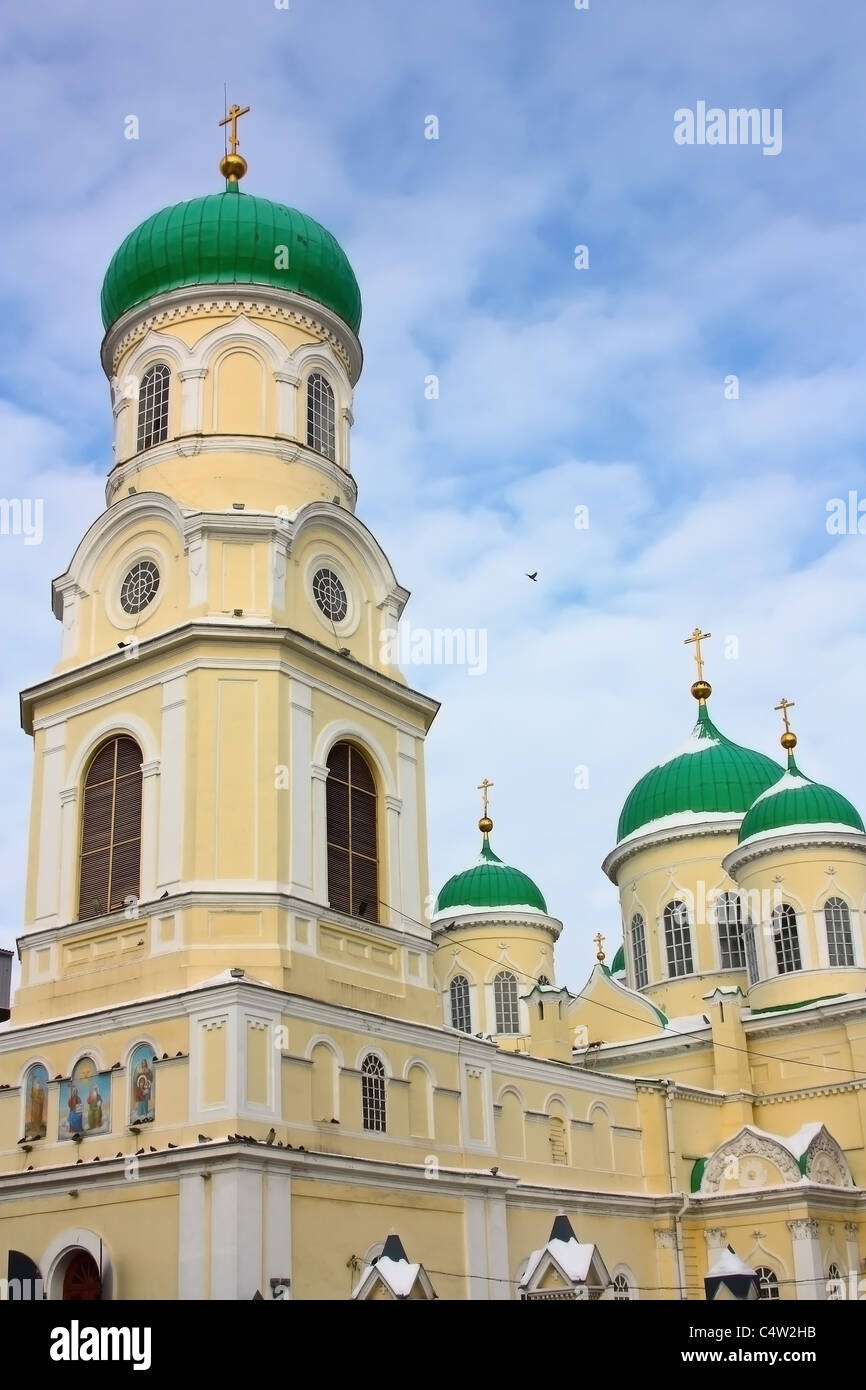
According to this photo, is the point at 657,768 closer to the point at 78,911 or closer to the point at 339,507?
the point at 339,507

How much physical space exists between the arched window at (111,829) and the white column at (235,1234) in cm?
499

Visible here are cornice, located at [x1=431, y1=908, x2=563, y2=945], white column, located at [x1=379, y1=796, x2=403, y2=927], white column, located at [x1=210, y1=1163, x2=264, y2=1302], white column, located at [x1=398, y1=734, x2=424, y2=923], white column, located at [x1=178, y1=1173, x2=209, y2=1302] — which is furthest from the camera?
cornice, located at [x1=431, y1=908, x2=563, y2=945]

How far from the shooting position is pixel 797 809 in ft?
114

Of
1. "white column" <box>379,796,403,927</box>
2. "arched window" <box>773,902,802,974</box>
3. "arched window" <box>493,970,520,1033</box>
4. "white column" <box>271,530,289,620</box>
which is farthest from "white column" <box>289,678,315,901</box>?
"arched window" <box>493,970,520,1033</box>

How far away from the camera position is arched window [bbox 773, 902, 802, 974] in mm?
33938

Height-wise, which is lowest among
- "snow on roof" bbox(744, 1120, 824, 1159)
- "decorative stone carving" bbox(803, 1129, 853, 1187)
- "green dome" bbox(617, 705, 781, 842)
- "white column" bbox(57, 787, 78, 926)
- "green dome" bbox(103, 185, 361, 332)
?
"decorative stone carving" bbox(803, 1129, 853, 1187)

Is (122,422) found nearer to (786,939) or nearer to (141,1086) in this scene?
(141,1086)

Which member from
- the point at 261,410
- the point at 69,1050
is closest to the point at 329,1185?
the point at 69,1050

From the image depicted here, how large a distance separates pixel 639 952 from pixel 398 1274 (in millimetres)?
18736

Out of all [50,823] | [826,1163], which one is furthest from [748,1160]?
[50,823]

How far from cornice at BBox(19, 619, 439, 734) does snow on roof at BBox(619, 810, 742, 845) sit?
12640 millimetres

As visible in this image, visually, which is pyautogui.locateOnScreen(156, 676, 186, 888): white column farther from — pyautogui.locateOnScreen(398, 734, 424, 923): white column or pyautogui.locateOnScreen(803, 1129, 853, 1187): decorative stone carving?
pyautogui.locateOnScreen(803, 1129, 853, 1187): decorative stone carving

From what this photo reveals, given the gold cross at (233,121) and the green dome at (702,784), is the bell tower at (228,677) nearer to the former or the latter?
the gold cross at (233,121)
